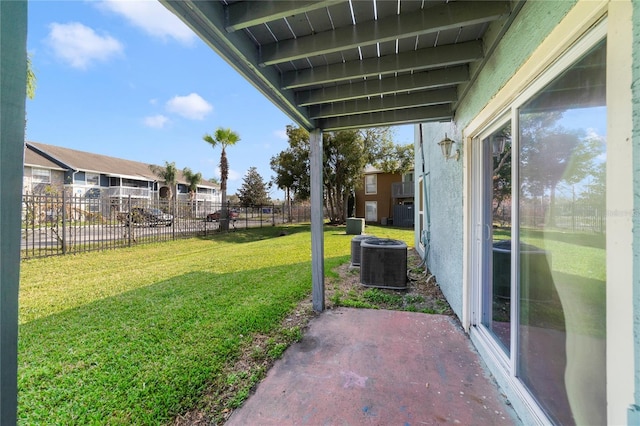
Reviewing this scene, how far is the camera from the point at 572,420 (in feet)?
4.66

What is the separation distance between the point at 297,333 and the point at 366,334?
0.83m

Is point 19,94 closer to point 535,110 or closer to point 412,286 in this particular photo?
point 535,110

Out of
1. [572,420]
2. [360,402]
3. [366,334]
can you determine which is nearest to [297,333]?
[366,334]

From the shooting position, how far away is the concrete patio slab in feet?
6.25

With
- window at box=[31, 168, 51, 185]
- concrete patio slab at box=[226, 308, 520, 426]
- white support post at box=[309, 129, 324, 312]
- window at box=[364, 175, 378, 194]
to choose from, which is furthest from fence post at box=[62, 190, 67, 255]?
window at box=[364, 175, 378, 194]

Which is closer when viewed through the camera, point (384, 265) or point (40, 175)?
point (384, 265)

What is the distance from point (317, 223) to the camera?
395 centimetres

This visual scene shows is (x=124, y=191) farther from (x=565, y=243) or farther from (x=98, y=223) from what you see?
(x=565, y=243)

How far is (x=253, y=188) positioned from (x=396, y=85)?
111 feet

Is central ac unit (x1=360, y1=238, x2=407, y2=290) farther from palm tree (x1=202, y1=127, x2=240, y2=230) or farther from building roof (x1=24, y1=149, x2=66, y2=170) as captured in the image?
building roof (x1=24, y1=149, x2=66, y2=170)

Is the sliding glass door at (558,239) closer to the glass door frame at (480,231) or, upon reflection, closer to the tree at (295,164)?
the glass door frame at (480,231)

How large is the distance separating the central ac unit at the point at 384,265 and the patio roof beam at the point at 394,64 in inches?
119

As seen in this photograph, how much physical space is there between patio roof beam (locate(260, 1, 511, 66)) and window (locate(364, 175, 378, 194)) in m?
21.4

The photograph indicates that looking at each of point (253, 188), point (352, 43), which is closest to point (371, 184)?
point (253, 188)
